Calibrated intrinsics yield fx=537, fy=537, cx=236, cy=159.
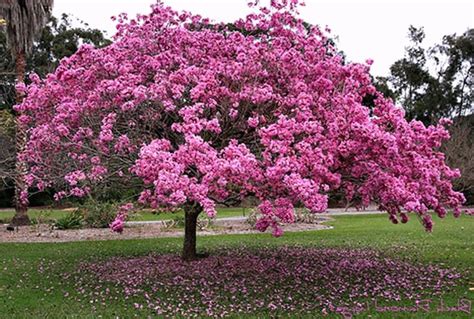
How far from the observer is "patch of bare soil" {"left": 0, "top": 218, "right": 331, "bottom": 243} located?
1652 cm

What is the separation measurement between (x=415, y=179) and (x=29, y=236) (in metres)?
13.1

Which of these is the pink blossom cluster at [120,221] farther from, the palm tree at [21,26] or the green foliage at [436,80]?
the green foliage at [436,80]

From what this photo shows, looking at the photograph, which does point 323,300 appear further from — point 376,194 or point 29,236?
point 29,236

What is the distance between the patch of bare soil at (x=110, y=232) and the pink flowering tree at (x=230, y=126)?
7.01 metres

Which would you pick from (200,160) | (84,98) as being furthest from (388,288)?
(84,98)

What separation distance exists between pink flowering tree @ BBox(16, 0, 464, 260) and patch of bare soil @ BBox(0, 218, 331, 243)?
701 cm

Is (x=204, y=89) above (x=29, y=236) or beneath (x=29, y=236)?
above

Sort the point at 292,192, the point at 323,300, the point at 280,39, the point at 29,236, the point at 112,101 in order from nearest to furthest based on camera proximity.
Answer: the point at 292,192
the point at 323,300
the point at 112,101
the point at 280,39
the point at 29,236

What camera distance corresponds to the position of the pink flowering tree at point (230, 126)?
A: 683 centimetres

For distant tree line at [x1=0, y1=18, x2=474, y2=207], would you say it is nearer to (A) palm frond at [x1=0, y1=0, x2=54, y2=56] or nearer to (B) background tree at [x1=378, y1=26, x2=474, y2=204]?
(B) background tree at [x1=378, y1=26, x2=474, y2=204]

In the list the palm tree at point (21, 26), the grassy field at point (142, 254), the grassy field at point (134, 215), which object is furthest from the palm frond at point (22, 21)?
the grassy field at point (142, 254)

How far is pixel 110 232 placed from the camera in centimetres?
1798

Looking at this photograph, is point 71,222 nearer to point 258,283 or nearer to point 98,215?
point 98,215

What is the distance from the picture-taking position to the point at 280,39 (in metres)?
9.04
